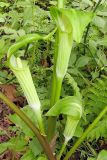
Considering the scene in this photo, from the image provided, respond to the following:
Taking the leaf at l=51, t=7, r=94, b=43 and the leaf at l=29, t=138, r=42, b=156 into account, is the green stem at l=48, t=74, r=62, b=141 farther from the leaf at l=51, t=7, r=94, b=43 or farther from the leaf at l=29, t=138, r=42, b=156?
the leaf at l=51, t=7, r=94, b=43

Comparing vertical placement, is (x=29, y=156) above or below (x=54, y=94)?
below

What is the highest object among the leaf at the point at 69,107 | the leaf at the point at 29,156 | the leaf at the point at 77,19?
the leaf at the point at 77,19

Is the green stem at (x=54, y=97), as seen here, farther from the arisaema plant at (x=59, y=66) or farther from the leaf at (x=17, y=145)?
the leaf at (x=17, y=145)

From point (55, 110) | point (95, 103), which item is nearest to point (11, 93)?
point (95, 103)

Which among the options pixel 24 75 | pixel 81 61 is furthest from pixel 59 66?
pixel 81 61

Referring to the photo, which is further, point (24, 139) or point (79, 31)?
A: point (24, 139)

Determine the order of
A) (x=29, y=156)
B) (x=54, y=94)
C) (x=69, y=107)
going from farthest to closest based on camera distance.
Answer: (x=29, y=156) → (x=54, y=94) → (x=69, y=107)

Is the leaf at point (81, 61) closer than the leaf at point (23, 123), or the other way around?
the leaf at point (23, 123)

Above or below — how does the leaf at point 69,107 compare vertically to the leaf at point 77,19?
below

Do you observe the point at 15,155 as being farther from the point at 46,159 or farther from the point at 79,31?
the point at 79,31

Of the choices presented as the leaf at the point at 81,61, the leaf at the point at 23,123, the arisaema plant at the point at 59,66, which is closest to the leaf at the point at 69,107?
the arisaema plant at the point at 59,66

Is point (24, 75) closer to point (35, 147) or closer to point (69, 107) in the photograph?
point (69, 107)
